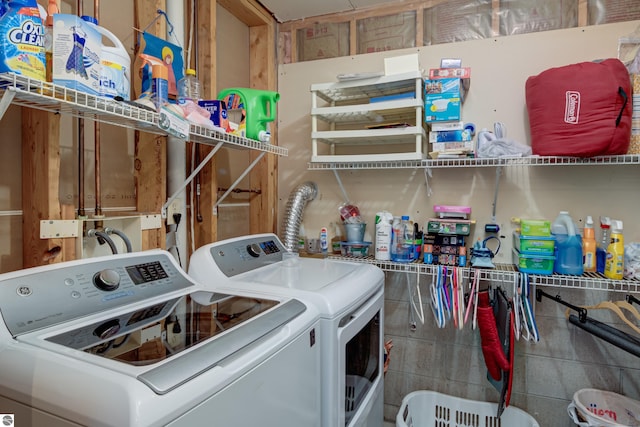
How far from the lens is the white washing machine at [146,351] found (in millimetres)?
677

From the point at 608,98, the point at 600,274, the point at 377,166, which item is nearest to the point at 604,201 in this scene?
the point at 600,274

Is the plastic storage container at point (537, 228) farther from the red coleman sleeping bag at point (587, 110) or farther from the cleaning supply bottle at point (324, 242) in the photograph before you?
the cleaning supply bottle at point (324, 242)

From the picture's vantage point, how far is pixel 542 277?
1.83m

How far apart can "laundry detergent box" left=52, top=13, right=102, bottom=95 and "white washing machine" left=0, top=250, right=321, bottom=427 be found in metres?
0.50

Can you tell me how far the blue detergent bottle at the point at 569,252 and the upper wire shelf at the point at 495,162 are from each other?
31 cm

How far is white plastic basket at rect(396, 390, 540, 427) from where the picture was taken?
2.12 meters

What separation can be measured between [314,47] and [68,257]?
2011mm

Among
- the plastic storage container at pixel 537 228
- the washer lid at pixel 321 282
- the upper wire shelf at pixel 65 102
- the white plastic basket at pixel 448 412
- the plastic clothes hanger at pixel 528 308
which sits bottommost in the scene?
the white plastic basket at pixel 448 412

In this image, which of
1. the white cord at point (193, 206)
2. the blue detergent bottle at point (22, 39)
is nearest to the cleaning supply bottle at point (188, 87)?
the white cord at point (193, 206)

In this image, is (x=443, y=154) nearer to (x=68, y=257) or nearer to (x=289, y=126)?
(x=289, y=126)

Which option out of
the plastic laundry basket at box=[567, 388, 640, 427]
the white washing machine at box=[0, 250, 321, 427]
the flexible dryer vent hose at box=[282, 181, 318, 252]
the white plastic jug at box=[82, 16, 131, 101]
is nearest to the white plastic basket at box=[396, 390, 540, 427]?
the plastic laundry basket at box=[567, 388, 640, 427]

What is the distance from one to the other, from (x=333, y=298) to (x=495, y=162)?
120cm

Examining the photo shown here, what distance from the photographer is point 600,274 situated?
1.85m

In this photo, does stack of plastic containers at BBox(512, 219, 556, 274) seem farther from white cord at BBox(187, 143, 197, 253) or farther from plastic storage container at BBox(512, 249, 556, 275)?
white cord at BBox(187, 143, 197, 253)
